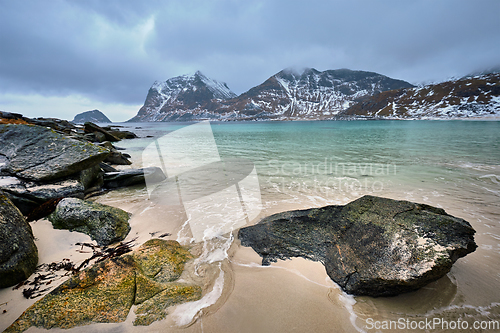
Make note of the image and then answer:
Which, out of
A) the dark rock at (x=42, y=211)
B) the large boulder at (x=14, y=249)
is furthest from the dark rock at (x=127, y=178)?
the large boulder at (x=14, y=249)

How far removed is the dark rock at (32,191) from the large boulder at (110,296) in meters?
4.41

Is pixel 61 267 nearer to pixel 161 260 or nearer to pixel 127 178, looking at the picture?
pixel 161 260

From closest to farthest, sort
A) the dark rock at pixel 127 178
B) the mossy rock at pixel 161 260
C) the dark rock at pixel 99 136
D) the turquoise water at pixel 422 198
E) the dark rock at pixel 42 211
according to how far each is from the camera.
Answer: the turquoise water at pixel 422 198
the mossy rock at pixel 161 260
the dark rock at pixel 42 211
the dark rock at pixel 127 178
the dark rock at pixel 99 136

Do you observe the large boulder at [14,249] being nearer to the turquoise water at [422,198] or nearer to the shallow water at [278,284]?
the shallow water at [278,284]

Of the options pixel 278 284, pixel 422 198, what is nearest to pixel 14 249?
pixel 278 284

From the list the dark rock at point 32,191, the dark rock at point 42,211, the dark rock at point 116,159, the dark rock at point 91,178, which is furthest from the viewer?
the dark rock at point 116,159

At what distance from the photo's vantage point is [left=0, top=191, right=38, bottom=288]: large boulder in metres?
3.20

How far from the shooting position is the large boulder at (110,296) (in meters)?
2.58

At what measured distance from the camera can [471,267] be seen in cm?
396

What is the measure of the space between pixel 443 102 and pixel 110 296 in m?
199

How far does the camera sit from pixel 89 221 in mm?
5059

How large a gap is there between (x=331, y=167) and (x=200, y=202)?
942cm

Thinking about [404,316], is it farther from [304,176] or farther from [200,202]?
[304,176]

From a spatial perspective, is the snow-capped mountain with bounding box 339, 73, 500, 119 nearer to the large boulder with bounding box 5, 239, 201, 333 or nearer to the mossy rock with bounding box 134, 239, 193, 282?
the mossy rock with bounding box 134, 239, 193, 282
